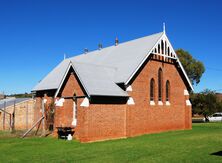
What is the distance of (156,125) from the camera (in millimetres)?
27906

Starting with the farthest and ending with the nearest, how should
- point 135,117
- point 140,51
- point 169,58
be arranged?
point 169,58 < point 140,51 < point 135,117

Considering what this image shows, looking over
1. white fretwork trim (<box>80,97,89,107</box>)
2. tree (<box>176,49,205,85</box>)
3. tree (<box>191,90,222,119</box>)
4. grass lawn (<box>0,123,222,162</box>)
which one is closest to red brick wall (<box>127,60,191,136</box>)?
white fretwork trim (<box>80,97,89,107</box>)

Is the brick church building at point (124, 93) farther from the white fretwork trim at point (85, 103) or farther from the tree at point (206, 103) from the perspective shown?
the tree at point (206, 103)

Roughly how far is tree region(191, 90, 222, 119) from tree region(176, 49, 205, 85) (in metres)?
7.58

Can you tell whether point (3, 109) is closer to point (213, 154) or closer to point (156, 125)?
point (156, 125)

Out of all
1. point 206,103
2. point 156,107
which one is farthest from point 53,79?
point 206,103

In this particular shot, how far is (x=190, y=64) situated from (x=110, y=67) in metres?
38.0

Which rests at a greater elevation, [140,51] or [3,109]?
[140,51]

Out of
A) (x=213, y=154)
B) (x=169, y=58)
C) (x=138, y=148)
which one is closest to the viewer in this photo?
(x=213, y=154)

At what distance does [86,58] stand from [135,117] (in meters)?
Answer: 12.1

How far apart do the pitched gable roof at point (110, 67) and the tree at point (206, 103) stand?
27021mm

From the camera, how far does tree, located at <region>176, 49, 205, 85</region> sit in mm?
61062

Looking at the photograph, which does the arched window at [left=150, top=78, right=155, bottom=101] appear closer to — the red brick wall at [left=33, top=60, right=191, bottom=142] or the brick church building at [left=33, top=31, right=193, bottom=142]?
the brick church building at [left=33, top=31, right=193, bottom=142]

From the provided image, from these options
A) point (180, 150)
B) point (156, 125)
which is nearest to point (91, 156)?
point (180, 150)
